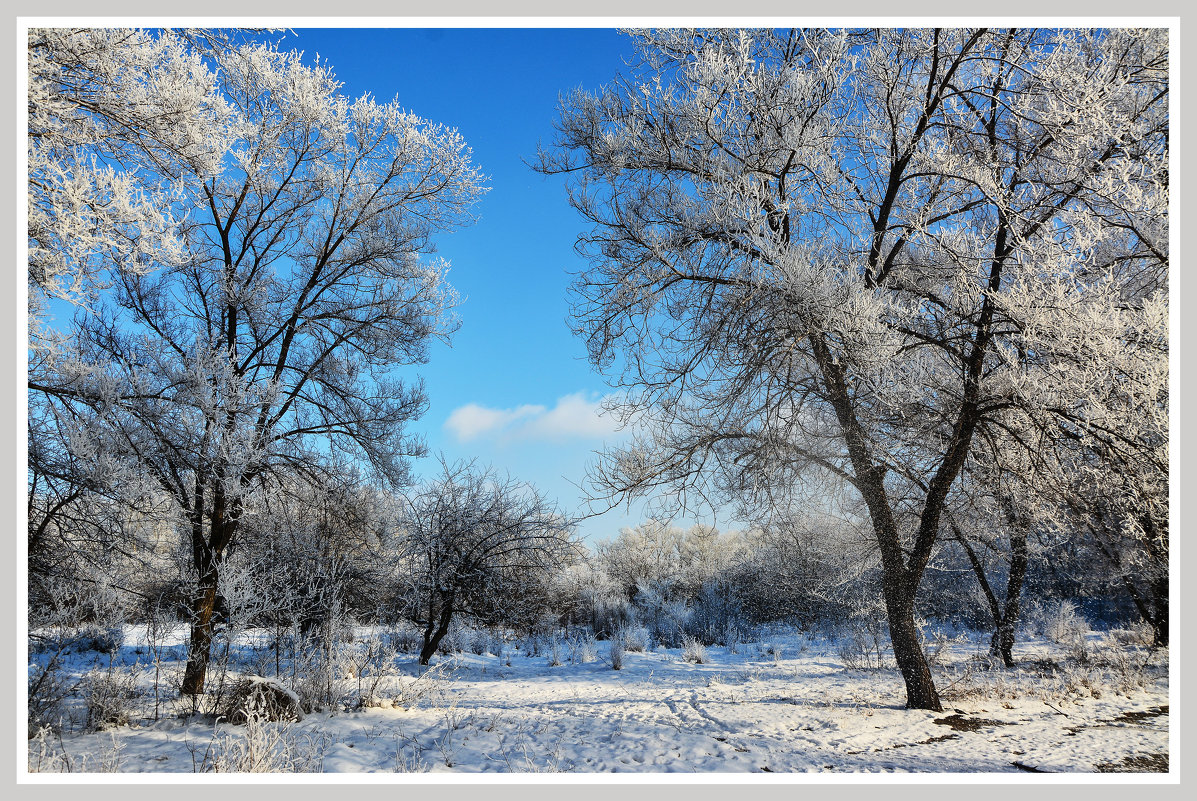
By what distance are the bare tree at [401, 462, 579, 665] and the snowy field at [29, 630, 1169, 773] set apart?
2435 millimetres

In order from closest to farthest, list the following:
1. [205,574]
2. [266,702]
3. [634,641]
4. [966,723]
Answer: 1. [266,702]
2. [966,723]
3. [205,574]
4. [634,641]

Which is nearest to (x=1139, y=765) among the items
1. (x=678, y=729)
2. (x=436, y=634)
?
(x=678, y=729)

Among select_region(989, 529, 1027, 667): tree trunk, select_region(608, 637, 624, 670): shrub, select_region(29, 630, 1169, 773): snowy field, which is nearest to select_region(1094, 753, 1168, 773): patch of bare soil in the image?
select_region(29, 630, 1169, 773): snowy field

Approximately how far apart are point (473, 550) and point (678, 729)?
6.60 metres

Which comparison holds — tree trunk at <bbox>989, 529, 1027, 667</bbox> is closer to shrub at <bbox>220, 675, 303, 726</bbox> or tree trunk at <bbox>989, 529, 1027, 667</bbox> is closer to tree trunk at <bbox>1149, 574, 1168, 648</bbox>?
tree trunk at <bbox>1149, 574, 1168, 648</bbox>

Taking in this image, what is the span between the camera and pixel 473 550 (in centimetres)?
1092

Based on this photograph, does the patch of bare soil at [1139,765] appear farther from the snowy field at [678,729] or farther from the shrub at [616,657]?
the shrub at [616,657]

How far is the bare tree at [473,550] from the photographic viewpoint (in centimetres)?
1081

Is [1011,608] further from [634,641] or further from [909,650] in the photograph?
[634,641]

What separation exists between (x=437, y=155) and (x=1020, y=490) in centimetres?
888

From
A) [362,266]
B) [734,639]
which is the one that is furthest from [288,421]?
[734,639]

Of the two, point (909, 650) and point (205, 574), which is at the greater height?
point (205, 574)

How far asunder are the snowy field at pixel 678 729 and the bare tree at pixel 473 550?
2.43 meters

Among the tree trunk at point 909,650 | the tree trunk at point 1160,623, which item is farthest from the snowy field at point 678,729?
the tree trunk at point 1160,623
